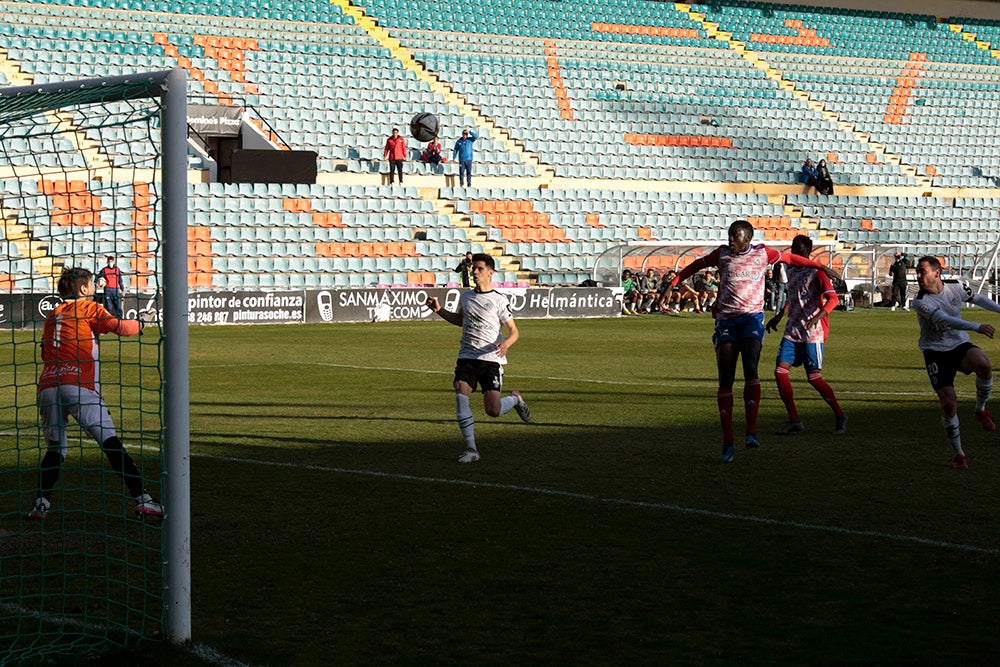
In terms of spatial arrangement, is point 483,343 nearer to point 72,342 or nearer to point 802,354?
point 802,354

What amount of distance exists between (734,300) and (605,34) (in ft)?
125

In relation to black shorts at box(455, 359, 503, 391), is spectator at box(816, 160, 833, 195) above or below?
above

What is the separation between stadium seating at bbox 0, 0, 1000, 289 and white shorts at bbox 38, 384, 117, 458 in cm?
2316

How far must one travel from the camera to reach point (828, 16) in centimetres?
5331

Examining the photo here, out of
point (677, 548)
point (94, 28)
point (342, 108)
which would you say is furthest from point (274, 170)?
point (677, 548)

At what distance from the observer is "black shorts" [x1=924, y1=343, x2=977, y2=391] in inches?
419

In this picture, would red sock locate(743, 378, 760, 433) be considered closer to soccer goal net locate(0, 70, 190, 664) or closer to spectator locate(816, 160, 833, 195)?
soccer goal net locate(0, 70, 190, 664)

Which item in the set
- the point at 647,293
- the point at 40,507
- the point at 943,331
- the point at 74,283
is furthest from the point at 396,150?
the point at 74,283

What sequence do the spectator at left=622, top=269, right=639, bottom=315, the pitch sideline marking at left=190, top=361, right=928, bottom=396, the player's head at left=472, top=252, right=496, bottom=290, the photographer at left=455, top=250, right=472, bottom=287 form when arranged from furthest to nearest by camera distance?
the spectator at left=622, top=269, right=639, bottom=315 → the photographer at left=455, top=250, right=472, bottom=287 → the pitch sideline marking at left=190, top=361, right=928, bottom=396 → the player's head at left=472, top=252, right=496, bottom=290

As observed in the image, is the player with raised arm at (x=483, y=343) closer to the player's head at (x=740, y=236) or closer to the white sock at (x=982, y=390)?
the player's head at (x=740, y=236)

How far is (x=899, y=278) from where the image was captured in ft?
128

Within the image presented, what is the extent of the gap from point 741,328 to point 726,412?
707 millimetres

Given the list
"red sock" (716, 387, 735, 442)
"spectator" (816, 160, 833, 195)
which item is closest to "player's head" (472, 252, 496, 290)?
"red sock" (716, 387, 735, 442)

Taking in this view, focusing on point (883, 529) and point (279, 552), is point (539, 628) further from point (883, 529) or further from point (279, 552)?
point (883, 529)
